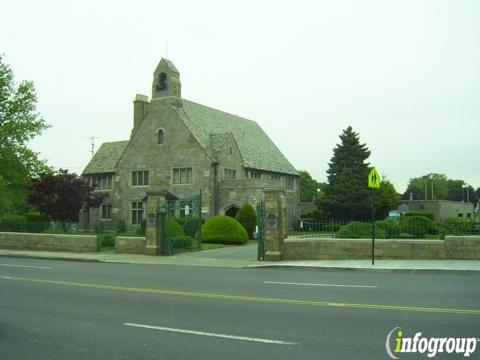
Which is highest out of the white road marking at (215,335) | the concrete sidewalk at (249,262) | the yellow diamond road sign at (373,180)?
the yellow diamond road sign at (373,180)

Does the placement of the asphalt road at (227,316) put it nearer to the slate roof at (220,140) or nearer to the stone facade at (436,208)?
the slate roof at (220,140)

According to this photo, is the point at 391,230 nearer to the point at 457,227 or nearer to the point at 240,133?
the point at 457,227

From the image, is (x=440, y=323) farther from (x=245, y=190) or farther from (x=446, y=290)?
(x=245, y=190)

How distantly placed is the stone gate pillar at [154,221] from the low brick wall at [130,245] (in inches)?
21.6

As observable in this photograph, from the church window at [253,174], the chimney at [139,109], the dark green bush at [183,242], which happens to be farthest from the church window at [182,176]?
the dark green bush at [183,242]

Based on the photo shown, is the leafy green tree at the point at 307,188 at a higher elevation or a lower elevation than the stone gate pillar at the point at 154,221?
higher

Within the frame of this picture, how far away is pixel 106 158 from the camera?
54906 mm

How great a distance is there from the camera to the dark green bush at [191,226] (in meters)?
26.9

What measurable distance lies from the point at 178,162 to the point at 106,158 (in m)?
13.4

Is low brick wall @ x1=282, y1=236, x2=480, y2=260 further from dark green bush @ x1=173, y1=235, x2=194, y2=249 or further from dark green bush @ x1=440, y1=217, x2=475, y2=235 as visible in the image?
dark green bush @ x1=173, y1=235, x2=194, y2=249

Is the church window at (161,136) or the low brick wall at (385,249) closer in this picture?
the low brick wall at (385,249)

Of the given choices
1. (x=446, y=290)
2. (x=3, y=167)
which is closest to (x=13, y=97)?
(x=3, y=167)

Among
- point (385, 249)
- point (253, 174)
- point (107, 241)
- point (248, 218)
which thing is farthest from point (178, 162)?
point (385, 249)

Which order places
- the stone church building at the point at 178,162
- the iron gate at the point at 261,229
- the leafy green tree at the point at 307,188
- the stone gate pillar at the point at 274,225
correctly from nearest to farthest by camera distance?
the stone gate pillar at the point at 274,225, the iron gate at the point at 261,229, the stone church building at the point at 178,162, the leafy green tree at the point at 307,188
